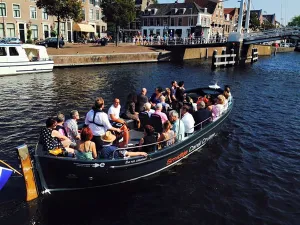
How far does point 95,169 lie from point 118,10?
43.1 m

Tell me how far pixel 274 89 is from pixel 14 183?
23549 millimetres

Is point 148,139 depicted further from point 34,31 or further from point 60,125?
Result: point 34,31

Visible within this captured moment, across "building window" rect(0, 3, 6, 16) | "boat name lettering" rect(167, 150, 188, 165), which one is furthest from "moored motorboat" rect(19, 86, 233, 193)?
"building window" rect(0, 3, 6, 16)

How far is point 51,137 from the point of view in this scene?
27.9 ft

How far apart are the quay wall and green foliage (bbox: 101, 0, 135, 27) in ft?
26.4

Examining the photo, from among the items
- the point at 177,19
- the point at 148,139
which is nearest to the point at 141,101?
the point at 148,139

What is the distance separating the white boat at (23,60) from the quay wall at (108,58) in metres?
3.49

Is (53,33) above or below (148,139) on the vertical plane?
above

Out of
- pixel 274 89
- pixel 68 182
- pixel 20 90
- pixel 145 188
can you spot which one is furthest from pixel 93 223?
pixel 274 89

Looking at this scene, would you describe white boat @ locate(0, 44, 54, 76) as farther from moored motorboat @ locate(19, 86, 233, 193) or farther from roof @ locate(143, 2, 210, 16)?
roof @ locate(143, 2, 210, 16)

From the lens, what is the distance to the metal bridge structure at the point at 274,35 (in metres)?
43.3

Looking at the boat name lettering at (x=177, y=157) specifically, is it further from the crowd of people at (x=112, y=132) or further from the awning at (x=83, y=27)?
the awning at (x=83, y=27)

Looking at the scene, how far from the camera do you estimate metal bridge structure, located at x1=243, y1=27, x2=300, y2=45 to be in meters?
43.3

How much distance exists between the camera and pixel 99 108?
9.32m
